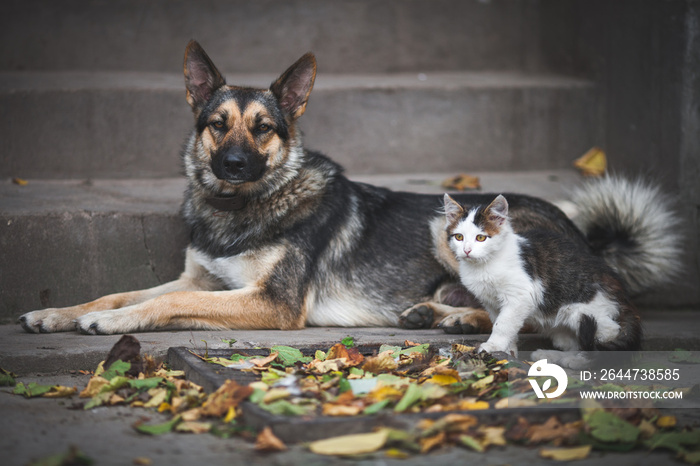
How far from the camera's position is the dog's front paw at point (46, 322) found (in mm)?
4340

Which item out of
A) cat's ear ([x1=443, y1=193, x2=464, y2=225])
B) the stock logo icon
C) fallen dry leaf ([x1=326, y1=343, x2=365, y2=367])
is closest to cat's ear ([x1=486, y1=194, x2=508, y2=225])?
cat's ear ([x1=443, y1=193, x2=464, y2=225])

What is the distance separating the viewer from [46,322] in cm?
434

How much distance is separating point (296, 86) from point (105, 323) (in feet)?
6.32

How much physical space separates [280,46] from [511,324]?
449 centimetres

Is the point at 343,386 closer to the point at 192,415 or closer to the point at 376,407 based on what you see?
the point at 376,407

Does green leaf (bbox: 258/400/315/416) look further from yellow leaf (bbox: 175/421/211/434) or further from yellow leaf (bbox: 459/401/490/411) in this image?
yellow leaf (bbox: 459/401/490/411)

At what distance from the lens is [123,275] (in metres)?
5.20

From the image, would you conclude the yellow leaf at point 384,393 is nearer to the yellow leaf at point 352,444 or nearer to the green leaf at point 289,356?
the yellow leaf at point 352,444

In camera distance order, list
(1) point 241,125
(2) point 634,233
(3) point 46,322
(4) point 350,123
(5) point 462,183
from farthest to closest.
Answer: (4) point 350,123 < (5) point 462,183 < (2) point 634,233 < (1) point 241,125 < (3) point 46,322

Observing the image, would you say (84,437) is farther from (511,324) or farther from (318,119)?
(318,119)

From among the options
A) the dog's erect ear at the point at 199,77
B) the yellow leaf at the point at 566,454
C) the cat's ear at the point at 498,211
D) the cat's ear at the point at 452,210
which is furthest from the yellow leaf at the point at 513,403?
the dog's erect ear at the point at 199,77

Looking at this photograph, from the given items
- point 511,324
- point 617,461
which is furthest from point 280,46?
point 617,461

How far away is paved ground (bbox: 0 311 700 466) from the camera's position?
2629 millimetres

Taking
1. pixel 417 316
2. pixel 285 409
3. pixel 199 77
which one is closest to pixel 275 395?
pixel 285 409
